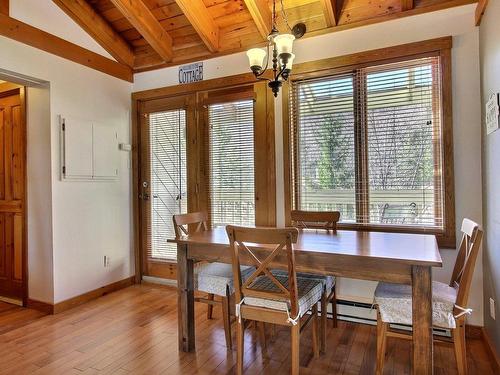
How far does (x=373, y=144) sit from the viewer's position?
2.80 m

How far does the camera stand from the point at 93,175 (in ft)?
11.4

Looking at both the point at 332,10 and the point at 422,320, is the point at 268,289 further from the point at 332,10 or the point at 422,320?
the point at 332,10

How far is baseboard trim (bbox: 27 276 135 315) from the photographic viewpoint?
310cm

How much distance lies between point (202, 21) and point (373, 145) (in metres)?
2.00

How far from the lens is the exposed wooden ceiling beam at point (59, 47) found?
2797 mm

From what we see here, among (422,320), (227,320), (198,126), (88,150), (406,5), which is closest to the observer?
(422,320)

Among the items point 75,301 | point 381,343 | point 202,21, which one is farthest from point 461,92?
point 75,301

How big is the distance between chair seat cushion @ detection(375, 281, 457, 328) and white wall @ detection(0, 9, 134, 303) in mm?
2843

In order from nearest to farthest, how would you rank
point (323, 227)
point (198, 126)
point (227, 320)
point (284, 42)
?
1. point (284, 42)
2. point (227, 320)
3. point (323, 227)
4. point (198, 126)

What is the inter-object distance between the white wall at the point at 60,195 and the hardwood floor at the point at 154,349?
44cm

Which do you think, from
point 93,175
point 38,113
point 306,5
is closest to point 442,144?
point 306,5

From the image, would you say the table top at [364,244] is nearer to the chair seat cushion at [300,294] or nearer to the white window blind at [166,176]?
the chair seat cushion at [300,294]

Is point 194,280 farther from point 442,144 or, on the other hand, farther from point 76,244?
point 442,144

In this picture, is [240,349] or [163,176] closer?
[240,349]
